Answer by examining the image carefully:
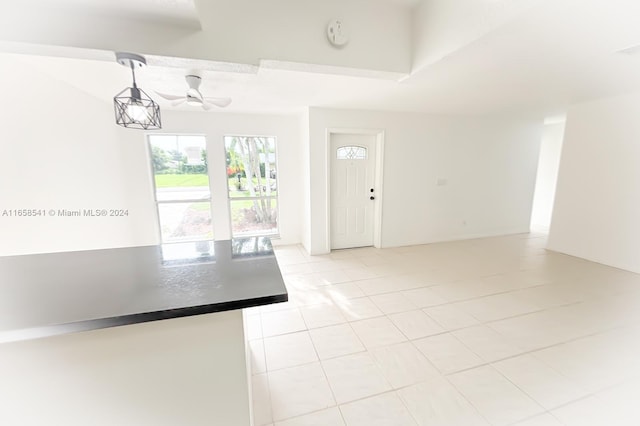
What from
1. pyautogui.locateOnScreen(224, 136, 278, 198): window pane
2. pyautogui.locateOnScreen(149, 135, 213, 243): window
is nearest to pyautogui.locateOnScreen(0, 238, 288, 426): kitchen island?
pyautogui.locateOnScreen(149, 135, 213, 243): window

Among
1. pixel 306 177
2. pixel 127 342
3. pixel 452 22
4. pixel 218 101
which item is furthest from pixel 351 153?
pixel 127 342

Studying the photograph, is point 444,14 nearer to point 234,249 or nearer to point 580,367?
point 234,249

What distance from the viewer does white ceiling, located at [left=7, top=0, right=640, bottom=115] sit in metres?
1.61

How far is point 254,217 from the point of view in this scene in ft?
15.6

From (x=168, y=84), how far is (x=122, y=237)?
271 cm

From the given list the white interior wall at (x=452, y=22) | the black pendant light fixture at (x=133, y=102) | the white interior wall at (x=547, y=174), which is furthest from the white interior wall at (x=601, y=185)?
the black pendant light fixture at (x=133, y=102)

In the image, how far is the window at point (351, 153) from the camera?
4262 mm

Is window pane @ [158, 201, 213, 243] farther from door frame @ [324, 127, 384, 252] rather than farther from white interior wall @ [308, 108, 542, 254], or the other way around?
door frame @ [324, 127, 384, 252]

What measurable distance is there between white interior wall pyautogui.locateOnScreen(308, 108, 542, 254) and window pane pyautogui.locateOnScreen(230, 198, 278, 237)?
1017 millimetres

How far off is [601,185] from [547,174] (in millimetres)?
2688

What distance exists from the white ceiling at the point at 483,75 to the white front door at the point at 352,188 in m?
0.62

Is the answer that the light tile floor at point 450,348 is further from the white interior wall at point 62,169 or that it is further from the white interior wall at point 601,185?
the white interior wall at point 62,169

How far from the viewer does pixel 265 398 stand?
1689 millimetres

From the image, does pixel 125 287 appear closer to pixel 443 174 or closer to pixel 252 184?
pixel 252 184
